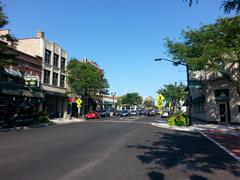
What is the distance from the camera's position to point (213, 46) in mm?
25297

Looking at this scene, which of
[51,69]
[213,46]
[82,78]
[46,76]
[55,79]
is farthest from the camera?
[82,78]

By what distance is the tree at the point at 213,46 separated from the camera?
24.8 meters

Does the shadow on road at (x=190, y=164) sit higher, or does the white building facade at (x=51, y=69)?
the white building facade at (x=51, y=69)

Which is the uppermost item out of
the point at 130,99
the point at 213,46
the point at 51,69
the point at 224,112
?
the point at 130,99

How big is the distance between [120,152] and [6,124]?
1994cm

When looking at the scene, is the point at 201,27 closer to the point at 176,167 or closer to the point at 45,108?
the point at 176,167

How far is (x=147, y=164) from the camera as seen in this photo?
1020 centimetres

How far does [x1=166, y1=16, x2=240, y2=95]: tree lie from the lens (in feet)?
81.3

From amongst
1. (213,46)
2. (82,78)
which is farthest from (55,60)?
(213,46)

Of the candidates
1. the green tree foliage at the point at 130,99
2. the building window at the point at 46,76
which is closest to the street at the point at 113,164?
the building window at the point at 46,76

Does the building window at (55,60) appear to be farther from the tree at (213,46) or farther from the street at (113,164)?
the street at (113,164)

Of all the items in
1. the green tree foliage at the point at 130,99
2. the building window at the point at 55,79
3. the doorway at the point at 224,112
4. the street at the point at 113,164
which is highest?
the green tree foliage at the point at 130,99

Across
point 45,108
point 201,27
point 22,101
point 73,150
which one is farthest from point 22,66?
point 73,150

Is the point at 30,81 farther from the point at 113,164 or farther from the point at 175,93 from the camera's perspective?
the point at 175,93
